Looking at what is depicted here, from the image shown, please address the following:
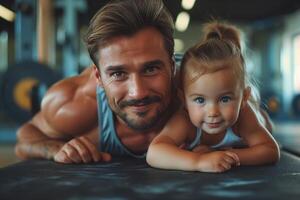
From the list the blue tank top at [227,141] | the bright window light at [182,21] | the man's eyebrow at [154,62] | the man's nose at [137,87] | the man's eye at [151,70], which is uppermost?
the bright window light at [182,21]

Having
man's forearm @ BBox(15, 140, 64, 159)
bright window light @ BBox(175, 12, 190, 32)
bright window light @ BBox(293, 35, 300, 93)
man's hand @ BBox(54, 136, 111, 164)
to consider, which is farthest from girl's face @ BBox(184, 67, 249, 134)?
bright window light @ BBox(175, 12, 190, 32)

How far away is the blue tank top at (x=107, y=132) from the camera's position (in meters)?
1.31

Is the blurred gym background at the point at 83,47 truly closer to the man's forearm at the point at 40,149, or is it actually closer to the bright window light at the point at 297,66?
the bright window light at the point at 297,66

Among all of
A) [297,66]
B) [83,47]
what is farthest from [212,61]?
[83,47]

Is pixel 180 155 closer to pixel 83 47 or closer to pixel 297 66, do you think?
pixel 297 66

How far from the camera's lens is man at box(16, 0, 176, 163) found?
1114mm

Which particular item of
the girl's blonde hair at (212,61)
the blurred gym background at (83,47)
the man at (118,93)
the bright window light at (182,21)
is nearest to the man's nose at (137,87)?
the man at (118,93)

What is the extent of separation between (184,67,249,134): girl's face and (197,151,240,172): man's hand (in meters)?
0.10

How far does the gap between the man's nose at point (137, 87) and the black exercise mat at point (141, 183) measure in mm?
195

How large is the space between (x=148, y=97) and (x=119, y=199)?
0.43 meters

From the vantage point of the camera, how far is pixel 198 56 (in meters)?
1.07

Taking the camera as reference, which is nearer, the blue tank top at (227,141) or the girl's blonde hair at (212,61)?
the girl's blonde hair at (212,61)

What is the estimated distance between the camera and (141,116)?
3.80ft

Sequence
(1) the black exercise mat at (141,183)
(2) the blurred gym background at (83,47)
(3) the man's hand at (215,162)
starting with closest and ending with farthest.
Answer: (1) the black exercise mat at (141,183) < (3) the man's hand at (215,162) < (2) the blurred gym background at (83,47)
